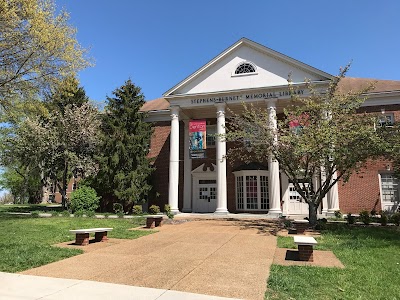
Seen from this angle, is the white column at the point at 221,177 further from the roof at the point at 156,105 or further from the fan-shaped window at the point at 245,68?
the roof at the point at 156,105

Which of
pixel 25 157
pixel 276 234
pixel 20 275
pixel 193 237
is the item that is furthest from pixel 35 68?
pixel 276 234

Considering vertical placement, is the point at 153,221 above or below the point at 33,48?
below

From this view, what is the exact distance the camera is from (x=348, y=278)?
637 centimetres

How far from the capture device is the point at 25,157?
2467 cm

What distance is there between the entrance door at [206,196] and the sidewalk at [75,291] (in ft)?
65.4

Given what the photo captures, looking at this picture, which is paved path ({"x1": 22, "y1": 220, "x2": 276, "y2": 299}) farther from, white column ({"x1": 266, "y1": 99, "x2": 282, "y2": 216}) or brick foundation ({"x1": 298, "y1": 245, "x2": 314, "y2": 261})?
white column ({"x1": 266, "y1": 99, "x2": 282, "y2": 216})

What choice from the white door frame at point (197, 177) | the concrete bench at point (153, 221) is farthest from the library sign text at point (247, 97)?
the concrete bench at point (153, 221)

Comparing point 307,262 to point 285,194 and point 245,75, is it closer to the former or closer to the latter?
point 285,194

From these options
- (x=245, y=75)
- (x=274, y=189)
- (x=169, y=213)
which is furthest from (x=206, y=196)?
(x=245, y=75)

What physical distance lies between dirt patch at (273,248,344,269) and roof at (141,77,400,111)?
15.0 m

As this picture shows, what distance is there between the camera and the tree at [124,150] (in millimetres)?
23078

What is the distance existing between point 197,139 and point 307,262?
50.8ft

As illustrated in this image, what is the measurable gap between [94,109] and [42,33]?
11.7 metres

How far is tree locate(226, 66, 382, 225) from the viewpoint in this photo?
520 inches
